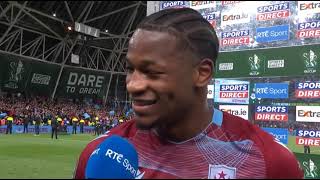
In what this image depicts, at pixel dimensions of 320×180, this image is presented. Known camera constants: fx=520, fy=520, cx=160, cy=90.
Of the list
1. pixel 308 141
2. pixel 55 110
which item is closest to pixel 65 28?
pixel 55 110

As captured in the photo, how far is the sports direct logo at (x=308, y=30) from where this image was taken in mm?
11625

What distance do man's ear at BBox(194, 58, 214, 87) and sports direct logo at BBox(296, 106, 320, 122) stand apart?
10.4 metres

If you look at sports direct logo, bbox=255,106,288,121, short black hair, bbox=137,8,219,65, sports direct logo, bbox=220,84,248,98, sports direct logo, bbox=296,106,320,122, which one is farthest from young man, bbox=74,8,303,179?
sports direct logo, bbox=220,84,248,98

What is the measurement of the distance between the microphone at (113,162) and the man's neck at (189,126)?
0.27 metres

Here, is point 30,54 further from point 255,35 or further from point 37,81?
point 255,35

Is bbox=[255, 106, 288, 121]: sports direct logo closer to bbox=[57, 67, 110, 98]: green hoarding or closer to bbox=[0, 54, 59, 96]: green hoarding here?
bbox=[0, 54, 59, 96]: green hoarding

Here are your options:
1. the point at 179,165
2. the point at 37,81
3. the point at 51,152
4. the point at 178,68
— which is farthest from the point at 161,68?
the point at 37,81

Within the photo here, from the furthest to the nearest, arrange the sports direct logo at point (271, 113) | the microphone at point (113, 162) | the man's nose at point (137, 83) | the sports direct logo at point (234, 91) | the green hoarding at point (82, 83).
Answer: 1. the green hoarding at point (82, 83)
2. the sports direct logo at point (234, 91)
3. the sports direct logo at point (271, 113)
4. the man's nose at point (137, 83)
5. the microphone at point (113, 162)

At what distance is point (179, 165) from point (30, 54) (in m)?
41.2

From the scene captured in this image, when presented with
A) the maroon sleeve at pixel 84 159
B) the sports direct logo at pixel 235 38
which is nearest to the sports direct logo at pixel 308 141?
the sports direct logo at pixel 235 38

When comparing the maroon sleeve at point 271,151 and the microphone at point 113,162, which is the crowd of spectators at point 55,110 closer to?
the maroon sleeve at point 271,151

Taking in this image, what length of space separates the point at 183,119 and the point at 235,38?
11.5m

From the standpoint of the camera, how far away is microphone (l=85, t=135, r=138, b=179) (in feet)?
4.56

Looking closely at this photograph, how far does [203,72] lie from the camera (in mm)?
1738
